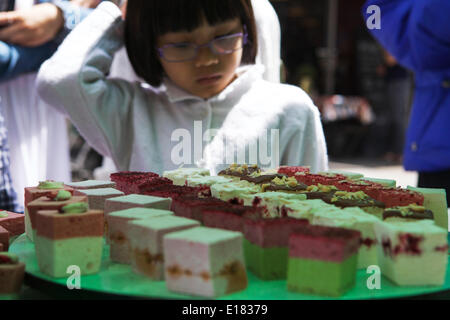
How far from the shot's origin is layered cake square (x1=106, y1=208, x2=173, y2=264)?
107cm

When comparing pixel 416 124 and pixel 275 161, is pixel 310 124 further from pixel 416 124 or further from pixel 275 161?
pixel 416 124

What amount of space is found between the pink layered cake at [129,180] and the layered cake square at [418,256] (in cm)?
75

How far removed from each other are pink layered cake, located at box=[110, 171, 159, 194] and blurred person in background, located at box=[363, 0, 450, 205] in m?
1.13

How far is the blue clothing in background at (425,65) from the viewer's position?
6.39 feet

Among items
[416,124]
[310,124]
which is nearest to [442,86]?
[416,124]

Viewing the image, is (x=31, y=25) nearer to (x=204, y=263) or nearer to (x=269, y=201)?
(x=269, y=201)

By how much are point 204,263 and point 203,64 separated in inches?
44.7

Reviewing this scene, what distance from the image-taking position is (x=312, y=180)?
154 centimetres

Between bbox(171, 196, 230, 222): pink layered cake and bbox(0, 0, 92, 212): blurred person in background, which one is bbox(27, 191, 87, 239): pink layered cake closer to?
bbox(171, 196, 230, 222): pink layered cake

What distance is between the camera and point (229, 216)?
3.54ft

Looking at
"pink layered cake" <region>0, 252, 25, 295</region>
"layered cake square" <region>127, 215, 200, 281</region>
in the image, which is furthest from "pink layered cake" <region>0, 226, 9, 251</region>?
"layered cake square" <region>127, 215, 200, 281</region>

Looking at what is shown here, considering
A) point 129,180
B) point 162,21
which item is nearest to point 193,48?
point 162,21

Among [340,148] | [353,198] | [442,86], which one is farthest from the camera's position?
[340,148]
